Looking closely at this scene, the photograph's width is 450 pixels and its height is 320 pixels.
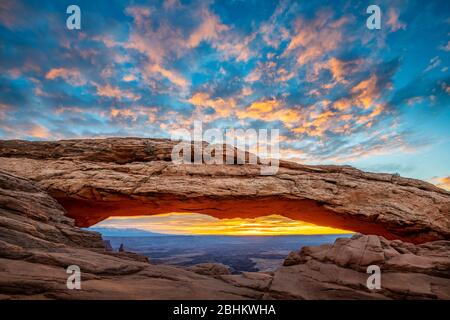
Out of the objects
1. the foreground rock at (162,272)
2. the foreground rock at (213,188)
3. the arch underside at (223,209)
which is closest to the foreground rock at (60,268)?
the foreground rock at (162,272)

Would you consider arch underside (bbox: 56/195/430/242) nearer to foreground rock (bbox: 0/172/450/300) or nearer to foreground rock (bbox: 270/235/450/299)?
foreground rock (bbox: 0/172/450/300)

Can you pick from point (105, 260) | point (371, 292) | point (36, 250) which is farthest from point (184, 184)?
point (371, 292)

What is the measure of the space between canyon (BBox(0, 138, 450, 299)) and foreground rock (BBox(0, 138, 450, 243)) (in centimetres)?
9

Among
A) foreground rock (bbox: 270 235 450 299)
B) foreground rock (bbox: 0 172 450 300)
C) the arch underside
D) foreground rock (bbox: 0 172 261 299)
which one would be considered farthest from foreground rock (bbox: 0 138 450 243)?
foreground rock (bbox: 270 235 450 299)

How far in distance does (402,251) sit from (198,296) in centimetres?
1222

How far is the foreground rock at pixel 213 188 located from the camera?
1789 centimetres

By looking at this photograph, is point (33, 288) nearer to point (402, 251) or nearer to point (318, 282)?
point (318, 282)

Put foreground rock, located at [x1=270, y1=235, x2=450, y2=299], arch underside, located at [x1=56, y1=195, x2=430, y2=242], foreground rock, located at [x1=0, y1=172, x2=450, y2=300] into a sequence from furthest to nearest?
arch underside, located at [x1=56, y1=195, x2=430, y2=242] → foreground rock, located at [x1=270, y1=235, x2=450, y2=299] → foreground rock, located at [x1=0, y1=172, x2=450, y2=300]

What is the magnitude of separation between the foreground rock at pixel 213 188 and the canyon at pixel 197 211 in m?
0.09

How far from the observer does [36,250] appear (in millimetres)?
9977

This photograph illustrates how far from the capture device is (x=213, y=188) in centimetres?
1880

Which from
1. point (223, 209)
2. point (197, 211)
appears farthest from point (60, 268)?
point (223, 209)

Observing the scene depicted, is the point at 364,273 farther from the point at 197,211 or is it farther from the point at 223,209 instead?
the point at 197,211

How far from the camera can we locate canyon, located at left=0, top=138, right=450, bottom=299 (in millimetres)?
9266
